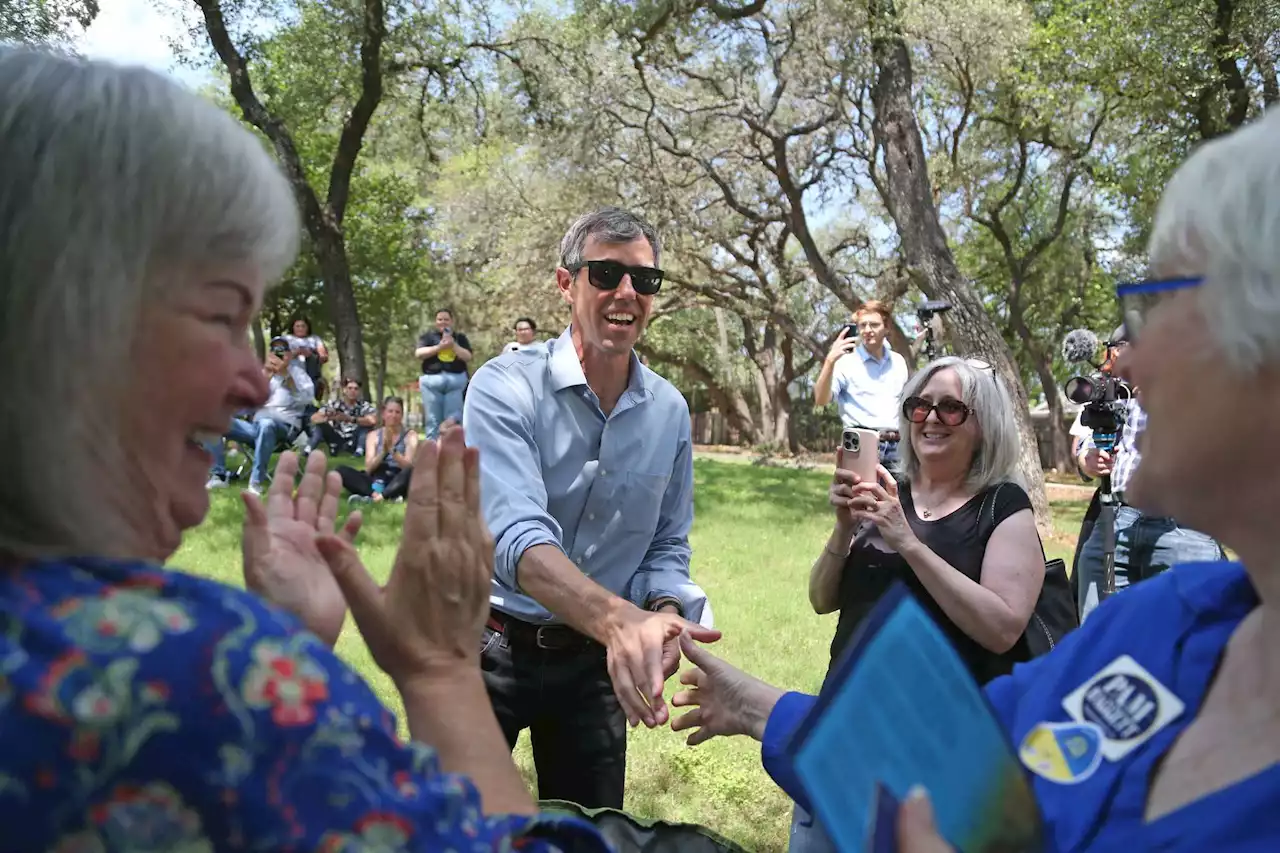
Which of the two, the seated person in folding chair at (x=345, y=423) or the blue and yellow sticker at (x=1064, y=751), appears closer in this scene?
the blue and yellow sticker at (x=1064, y=751)

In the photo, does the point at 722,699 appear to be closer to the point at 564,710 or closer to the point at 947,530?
the point at 564,710

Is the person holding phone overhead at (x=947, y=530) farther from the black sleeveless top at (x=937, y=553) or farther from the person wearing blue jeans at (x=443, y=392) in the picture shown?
the person wearing blue jeans at (x=443, y=392)

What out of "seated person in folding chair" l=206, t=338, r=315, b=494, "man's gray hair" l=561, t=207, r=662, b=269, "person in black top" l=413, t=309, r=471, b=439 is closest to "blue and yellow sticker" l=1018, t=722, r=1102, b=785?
"man's gray hair" l=561, t=207, r=662, b=269

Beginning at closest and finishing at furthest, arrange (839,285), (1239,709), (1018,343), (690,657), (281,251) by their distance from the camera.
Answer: (281,251)
(1239,709)
(690,657)
(839,285)
(1018,343)

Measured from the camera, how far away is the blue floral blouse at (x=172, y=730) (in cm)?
82

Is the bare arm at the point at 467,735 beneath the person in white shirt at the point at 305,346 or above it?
beneath

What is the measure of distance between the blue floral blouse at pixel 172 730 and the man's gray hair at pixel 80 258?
10cm

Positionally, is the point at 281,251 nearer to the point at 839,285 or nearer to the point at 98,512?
the point at 98,512

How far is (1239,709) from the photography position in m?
1.33

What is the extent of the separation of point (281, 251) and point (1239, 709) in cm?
146

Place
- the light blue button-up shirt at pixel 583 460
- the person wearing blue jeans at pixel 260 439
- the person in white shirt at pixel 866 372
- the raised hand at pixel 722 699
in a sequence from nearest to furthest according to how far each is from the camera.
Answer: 1. the raised hand at pixel 722 699
2. the light blue button-up shirt at pixel 583 460
3. the person in white shirt at pixel 866 372
4. the person wearing blue jeans at pixel 260 439

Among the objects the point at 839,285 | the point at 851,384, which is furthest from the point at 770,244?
the point at 851,384

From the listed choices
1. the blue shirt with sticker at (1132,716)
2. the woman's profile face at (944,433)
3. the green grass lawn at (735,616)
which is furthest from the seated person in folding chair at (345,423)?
the blue shirt with sticker at (1132,716)

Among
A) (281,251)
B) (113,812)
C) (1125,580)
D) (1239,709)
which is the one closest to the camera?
(113,812)
